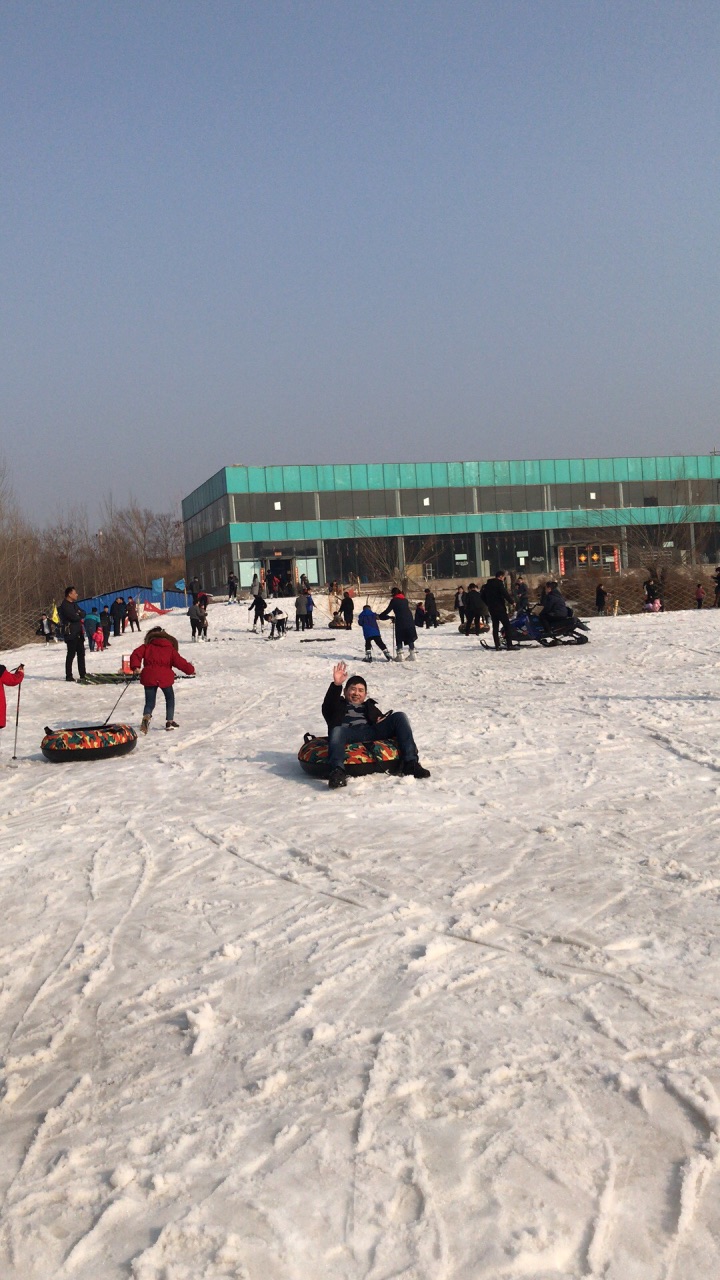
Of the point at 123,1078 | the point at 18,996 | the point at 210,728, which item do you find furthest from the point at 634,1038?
the point at 210,728

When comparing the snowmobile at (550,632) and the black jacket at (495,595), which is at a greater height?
the black jacket at (495,595)

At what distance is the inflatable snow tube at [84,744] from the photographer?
12023 mm

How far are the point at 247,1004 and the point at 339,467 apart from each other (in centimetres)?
5945

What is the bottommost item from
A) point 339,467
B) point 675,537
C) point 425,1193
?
point 425,1193

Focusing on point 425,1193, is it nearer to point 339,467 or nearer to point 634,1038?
point 634,1038

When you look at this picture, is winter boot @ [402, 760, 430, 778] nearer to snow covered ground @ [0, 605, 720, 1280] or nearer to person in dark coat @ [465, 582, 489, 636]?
snow covered ground @ [0, 605, 720, 1280]

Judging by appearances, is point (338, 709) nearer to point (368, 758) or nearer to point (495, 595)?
point (368, 758)

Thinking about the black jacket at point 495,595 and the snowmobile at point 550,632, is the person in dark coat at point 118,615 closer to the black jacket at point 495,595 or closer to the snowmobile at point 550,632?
the snowmobile at point 550,632

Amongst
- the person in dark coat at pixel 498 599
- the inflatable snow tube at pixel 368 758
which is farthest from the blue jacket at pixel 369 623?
the inflatable snow tube at pixel 368 758

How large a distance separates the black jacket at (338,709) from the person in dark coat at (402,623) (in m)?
10.2

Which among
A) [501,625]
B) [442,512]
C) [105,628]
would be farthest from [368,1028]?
[442,512]

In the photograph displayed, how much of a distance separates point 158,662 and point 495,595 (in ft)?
28.4

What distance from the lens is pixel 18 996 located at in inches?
202

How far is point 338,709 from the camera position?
32.5 ft
